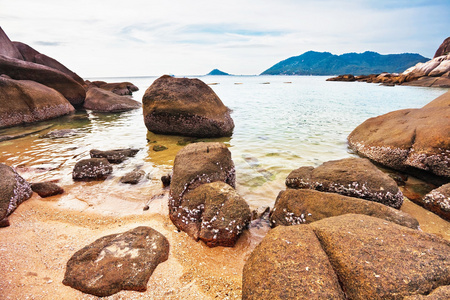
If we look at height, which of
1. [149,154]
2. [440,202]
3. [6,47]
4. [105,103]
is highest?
[6,47]

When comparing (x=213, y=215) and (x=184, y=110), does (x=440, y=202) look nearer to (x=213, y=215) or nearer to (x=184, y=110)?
(x=213, y=215)

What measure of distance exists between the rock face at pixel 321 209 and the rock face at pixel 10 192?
4.76 meters

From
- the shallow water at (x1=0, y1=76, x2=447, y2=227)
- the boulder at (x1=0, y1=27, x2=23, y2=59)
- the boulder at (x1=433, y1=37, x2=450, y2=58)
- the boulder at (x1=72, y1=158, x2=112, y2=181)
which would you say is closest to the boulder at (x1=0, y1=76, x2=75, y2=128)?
the shallow water at (x1=0, y1=76, x2=447, y2=227)

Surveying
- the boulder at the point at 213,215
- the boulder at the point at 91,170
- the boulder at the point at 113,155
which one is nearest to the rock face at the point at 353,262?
the boulder at the point at 213,215

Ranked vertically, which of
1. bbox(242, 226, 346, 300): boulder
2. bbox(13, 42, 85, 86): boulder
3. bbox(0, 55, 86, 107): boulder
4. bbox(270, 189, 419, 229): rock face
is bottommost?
bbox(270, 189, 419, 229): rock face

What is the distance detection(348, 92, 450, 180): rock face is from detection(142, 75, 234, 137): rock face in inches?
218

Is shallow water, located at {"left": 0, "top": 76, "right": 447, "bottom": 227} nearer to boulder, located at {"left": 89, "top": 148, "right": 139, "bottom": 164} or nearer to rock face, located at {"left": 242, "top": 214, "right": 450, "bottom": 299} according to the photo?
boulder, located at {"left": 89, "top": 148, "right": 139, "bottom": 164}

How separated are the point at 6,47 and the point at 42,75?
20.6 feet

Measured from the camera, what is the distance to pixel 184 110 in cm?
938

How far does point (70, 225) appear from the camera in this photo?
12.9 feet

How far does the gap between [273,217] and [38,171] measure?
660 centimetres

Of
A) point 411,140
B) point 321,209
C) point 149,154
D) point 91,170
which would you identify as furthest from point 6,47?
point 411,140

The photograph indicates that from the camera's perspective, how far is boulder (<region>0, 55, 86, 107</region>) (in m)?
15.0

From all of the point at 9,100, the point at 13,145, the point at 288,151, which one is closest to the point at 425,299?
the point at 288,151
